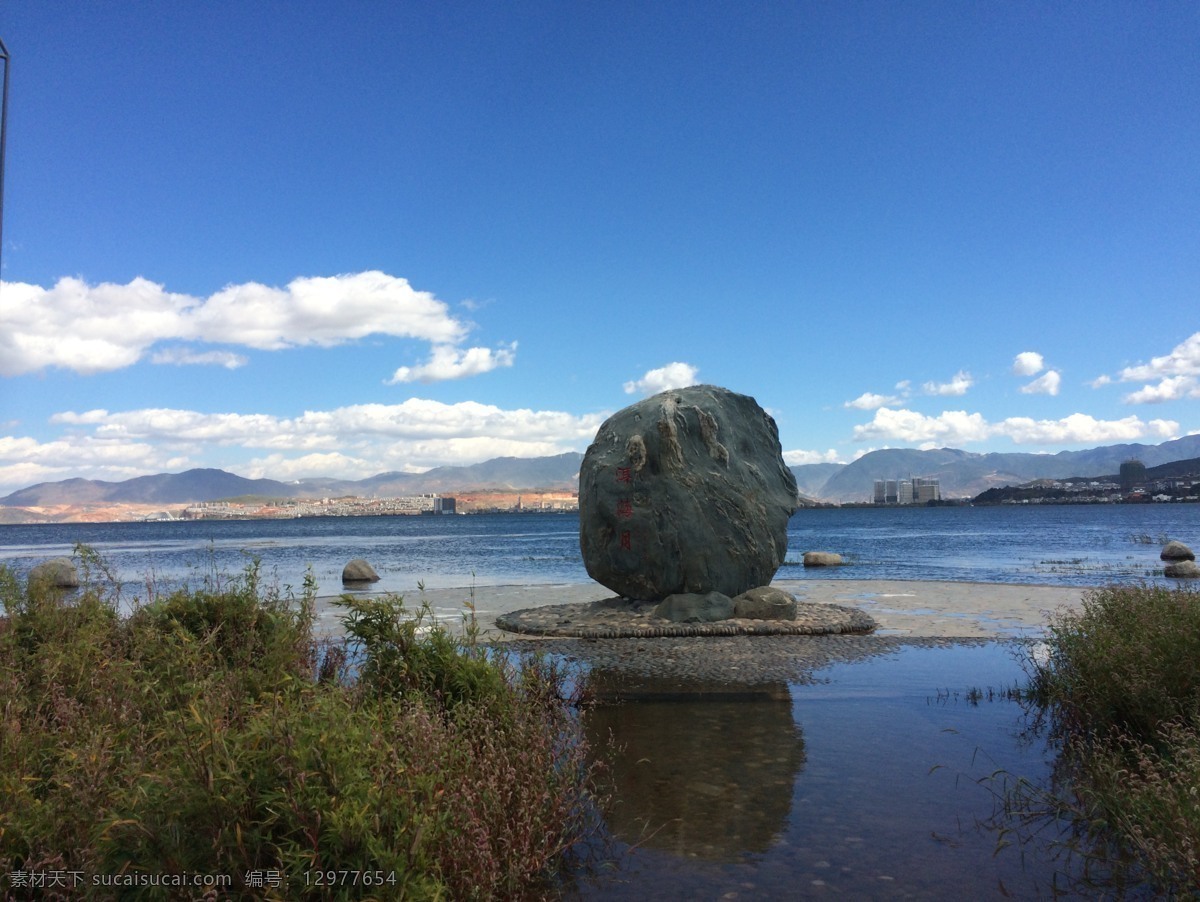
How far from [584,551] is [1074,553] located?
1437 inches

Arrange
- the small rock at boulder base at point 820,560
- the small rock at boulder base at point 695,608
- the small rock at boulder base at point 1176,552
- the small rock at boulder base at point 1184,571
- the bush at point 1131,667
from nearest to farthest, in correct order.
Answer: the bush at point 1131,667
the small rock at boulder base at point 695,608
the small rock at boulder base at point 1184,571
the small rock at boulder base at point 1176,552
the small rock at boulder base at point 820,560

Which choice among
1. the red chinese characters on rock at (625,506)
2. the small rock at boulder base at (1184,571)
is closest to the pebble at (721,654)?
the red chinese characters on rock at (625,506)

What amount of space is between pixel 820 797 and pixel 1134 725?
3352 millimetres

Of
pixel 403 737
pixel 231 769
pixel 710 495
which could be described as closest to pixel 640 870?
pixel 403 737

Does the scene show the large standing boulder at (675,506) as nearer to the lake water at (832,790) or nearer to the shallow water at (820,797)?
the lake water at (832,790)

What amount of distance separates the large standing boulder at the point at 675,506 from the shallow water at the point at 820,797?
582 centimetres

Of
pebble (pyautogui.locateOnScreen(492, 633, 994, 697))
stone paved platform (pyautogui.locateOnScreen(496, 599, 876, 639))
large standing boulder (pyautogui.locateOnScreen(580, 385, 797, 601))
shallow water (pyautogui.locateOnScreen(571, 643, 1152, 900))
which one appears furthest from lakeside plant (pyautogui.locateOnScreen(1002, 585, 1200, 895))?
large standing boulder (pyautogui.locateOnScreen(580, 385, 797, 601))

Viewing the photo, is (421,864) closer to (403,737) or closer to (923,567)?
(403,737)

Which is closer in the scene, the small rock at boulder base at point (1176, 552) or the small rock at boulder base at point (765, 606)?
the small rock at boulder base at point (765, 606)

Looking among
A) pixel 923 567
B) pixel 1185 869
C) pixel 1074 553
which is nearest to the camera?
pixel 1185 869

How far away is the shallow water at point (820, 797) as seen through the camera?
16.8 feet

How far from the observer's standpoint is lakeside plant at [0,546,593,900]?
3.68m

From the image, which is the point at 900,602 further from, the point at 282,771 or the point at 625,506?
the point at 282,771

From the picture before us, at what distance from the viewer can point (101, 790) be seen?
4.16 m
